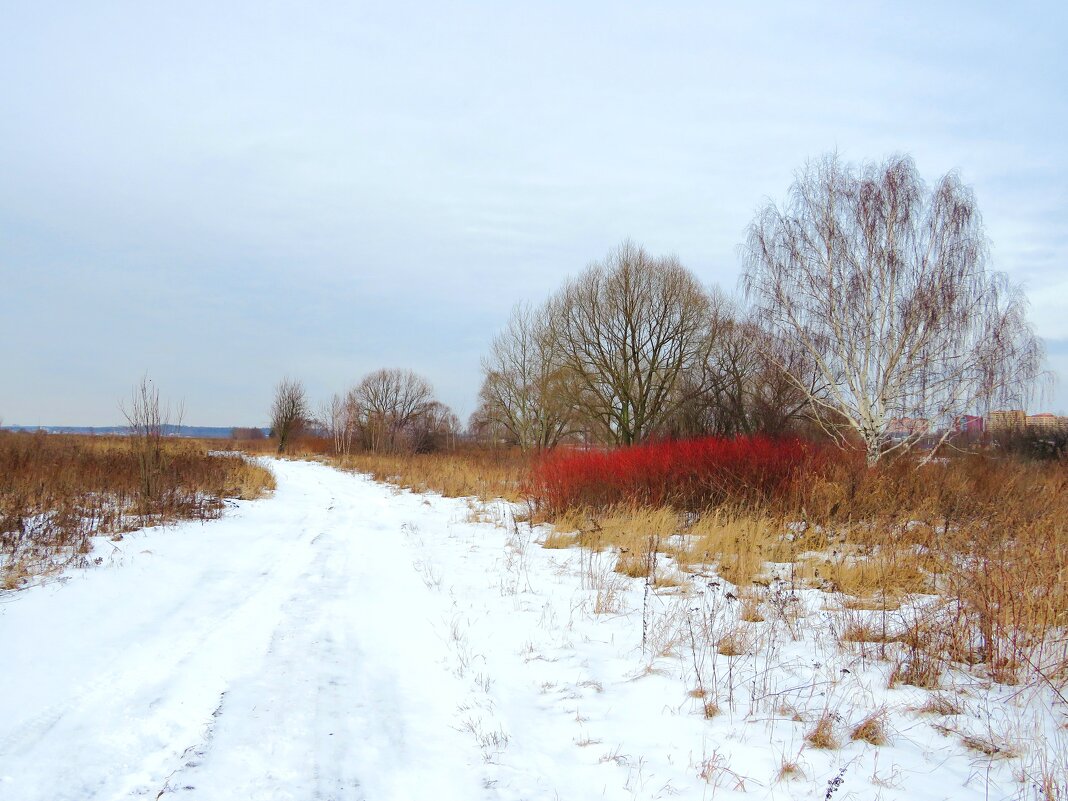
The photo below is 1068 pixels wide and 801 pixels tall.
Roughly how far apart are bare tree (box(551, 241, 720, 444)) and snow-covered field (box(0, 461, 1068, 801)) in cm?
2335

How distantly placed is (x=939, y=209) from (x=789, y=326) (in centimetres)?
453

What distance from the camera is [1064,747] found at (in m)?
2.80

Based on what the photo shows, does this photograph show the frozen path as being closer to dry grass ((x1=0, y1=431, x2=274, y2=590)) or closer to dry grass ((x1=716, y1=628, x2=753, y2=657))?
dry grass ((x1=0, y1=431, x2=274, y2=590))

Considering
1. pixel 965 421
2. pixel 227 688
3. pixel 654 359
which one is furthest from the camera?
pixel 654 359

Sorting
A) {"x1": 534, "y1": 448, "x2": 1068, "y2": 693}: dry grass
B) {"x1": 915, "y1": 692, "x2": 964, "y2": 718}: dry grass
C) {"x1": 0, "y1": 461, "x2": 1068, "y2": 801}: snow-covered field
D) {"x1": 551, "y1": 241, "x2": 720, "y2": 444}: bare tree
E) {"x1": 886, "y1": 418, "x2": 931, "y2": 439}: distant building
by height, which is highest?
{"x1": 551, "y1": 241, "x2": 720, "y2": 444}: bare tree

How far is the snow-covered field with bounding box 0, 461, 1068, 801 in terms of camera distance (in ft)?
8.77

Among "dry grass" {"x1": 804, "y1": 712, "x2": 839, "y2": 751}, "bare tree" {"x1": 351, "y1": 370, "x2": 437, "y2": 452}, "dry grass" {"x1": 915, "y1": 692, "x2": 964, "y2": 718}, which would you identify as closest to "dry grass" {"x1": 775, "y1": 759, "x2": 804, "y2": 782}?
"dry grass" {"x1": 804, "y1": 712, "x2": 839, "y2": 751}

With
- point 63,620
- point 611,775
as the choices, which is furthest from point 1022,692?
point 63,620

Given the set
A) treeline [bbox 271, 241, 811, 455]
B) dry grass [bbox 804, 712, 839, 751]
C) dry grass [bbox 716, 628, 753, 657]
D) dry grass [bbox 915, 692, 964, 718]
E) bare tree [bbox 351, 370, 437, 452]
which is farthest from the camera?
bare tree [bbox 351, 370, 437, 452]

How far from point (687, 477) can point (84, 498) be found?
10.8 m

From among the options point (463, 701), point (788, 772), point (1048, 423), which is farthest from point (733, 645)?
point (1048, 423)

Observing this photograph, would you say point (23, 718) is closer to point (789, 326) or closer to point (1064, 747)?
point (1064, 747)

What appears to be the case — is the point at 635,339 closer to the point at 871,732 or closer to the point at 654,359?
the point at 654,359

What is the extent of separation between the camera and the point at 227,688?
3506mm
